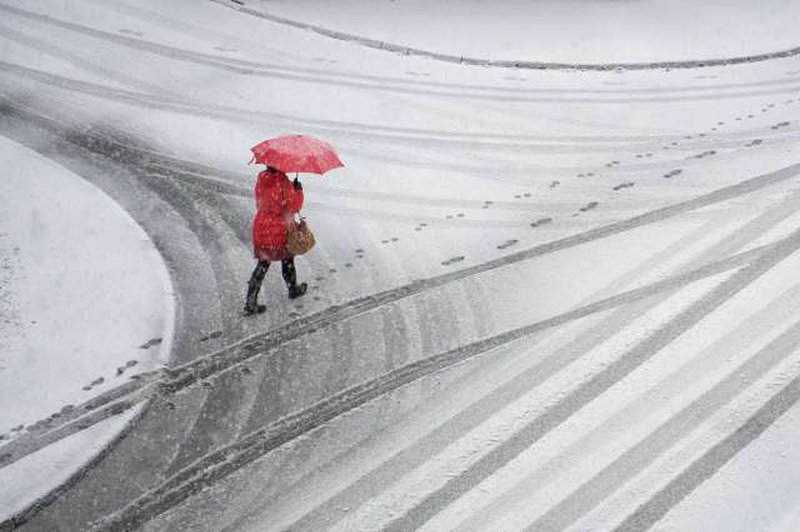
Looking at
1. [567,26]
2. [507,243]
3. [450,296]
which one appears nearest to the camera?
[450,296]

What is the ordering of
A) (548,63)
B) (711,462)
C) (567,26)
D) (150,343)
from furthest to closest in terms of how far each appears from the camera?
(567,26), (548,63), (150,343), (711,462)

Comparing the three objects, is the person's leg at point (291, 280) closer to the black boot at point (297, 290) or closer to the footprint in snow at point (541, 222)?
Answer: the black boot at point (297, 290)

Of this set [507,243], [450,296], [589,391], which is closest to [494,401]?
[589,391]

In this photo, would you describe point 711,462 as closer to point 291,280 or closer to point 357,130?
point 291,280

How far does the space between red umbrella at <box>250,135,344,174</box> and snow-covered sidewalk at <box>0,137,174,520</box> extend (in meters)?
1.96

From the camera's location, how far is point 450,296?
8.09 m

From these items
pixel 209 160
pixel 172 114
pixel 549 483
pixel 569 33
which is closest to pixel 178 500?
pixel 549 483

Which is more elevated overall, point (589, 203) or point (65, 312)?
point (65, 312)

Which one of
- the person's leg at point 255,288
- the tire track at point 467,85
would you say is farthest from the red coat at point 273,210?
the tire track at point 467,85

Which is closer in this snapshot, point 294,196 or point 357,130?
point 294,196

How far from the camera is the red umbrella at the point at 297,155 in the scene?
696cm

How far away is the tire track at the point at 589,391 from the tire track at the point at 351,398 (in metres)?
0.02

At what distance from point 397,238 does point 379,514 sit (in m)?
4.46

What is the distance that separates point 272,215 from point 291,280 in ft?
2.67
